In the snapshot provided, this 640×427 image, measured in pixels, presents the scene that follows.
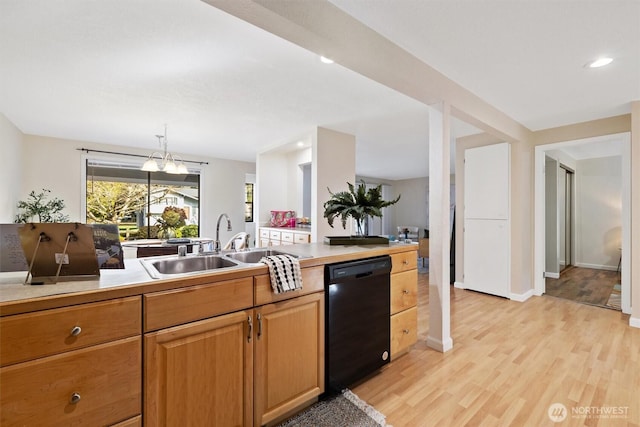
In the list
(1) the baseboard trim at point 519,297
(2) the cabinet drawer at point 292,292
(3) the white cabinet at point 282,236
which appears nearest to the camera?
(2) the cabinet drawer at point 292,292

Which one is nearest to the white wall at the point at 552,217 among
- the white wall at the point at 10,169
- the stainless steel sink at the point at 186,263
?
the stainless steel sink at the point at 186,263

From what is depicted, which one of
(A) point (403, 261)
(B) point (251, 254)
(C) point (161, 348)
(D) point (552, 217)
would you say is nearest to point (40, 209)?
(B) point (251, 254)

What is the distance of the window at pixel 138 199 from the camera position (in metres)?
5.07

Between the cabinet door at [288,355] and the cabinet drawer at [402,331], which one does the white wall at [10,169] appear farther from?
the cabinet drawer at [402,331]

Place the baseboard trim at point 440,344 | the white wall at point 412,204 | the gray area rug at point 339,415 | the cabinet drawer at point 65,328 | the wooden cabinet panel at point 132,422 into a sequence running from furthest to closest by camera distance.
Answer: the white wall at point 412,204 < the baseboard trim at point 440,344 < the gray area rug at point 339,415 < the wooden cabinet panel at point 132,422 < the cabinet drawer at point 65,328

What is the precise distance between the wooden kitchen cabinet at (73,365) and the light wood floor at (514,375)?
1.38 meters

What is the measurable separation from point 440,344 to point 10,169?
17.8ft

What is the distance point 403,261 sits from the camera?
2.27 metres

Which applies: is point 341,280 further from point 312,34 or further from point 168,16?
point 168,16

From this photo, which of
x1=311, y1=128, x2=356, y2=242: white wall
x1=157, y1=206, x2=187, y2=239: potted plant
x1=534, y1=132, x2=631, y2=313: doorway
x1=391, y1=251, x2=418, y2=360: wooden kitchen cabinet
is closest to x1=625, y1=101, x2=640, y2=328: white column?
→ x1=534, y1=132, x2=631, y2=313: doorway

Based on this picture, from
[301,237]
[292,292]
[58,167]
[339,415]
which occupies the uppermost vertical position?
[58,167]

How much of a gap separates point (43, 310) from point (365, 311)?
161cm

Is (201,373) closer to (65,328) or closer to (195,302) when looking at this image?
(195,302)

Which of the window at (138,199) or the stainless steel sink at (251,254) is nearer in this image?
the stainless steel sink at (251,254)
